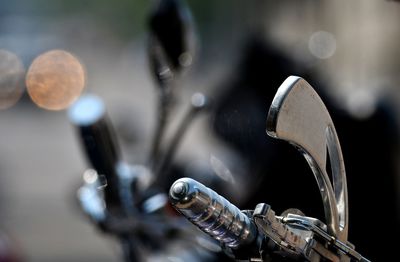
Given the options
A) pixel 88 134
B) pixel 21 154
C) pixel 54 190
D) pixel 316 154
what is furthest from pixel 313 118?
pixel 21 154

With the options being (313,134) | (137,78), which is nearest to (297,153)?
(313,134)

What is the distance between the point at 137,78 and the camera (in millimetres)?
7488

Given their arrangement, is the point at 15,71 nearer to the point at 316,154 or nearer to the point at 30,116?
the point at 30,116

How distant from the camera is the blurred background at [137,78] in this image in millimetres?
1759

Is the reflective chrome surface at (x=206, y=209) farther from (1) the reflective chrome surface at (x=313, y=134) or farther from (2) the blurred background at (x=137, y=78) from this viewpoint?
(2) the blurred background at (x=137, y=78)

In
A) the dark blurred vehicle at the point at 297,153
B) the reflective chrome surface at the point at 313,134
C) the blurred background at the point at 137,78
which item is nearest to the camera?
the reflective chrome surface at the point at 313,134

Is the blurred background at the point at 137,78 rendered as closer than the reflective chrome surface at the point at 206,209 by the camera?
No

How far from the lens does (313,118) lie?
2.01 ft

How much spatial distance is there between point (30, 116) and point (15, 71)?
1097 mm

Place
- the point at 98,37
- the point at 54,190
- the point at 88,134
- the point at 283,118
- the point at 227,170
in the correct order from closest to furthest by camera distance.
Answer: the point at 283,118
the point at 88,134
the point at 227,170
the point at 54,190
the point at 98,37

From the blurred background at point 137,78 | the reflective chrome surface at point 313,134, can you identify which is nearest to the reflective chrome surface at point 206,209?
the reflective chrome surface at point 313,134

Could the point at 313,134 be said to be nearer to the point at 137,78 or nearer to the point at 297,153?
the point at 297,153

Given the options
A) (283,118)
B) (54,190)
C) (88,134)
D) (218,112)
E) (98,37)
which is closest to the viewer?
(283,118)

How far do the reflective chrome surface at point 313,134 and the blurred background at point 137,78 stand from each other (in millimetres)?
484
